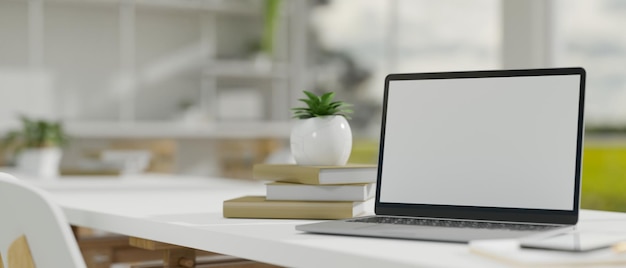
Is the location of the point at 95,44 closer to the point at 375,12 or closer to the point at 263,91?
the point at 263,91

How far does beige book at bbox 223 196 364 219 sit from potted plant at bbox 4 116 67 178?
1899mm

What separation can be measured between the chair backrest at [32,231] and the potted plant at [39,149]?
2.03 m

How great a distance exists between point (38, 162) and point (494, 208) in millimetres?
2308

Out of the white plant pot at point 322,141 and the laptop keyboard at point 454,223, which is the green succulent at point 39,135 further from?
the laptop keyboard at point 454,223

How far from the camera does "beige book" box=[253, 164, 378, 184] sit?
145 cm

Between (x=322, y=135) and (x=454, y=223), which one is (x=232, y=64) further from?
(x=454, y=223)

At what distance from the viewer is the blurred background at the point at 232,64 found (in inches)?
215

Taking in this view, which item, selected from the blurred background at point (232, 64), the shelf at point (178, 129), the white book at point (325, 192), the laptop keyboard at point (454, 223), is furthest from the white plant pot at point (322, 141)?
the shelf at point (178, 129)

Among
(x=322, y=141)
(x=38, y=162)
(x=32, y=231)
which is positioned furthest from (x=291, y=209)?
(x=38, y=162)

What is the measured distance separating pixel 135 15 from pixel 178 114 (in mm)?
739

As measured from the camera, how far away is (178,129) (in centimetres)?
568

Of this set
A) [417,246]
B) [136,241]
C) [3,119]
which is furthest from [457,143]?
[3,119]

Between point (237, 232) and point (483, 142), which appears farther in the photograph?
point (483, 142)

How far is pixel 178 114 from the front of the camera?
19.8 feet
